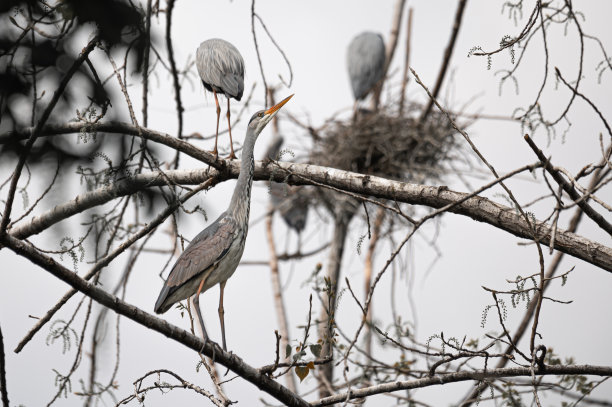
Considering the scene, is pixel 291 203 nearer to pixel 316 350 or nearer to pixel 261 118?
pixel 261 118

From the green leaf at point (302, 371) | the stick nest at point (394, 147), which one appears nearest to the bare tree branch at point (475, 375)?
the green leaf at point (302, 371)

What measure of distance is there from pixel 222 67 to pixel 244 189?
3.65 feet

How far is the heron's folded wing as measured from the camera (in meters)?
3.46

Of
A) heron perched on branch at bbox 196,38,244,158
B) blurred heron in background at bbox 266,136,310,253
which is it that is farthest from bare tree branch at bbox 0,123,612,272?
blurred heron in background at bbox 266,136,310,253

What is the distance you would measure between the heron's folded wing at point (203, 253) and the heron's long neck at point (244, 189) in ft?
0.28

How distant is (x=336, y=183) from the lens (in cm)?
340

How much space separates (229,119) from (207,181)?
1.51 meters

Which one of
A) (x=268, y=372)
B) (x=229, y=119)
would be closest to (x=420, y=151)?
(x=229, y=119)

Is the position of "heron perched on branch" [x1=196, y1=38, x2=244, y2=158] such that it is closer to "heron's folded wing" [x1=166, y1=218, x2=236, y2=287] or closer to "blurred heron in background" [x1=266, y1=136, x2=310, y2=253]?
"heron's folded wing" [x1=166, y1=218, x2=236, y2=287]

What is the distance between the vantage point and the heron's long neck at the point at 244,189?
3703 mm

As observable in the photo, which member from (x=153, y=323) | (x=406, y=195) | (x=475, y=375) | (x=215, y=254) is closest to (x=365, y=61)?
(x=215, y=254)

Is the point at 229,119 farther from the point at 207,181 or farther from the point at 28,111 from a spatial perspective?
the point at 28,111

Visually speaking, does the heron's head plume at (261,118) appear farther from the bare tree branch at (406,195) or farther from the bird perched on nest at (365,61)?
the bird perched on nest at (365,61)

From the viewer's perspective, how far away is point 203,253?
352 centimetres
